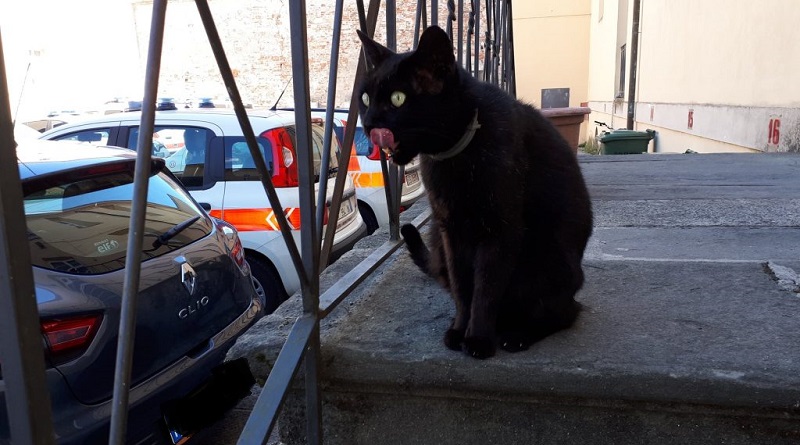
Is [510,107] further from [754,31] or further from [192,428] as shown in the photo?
[754,31]

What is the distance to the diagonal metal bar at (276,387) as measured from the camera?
4.06 feet

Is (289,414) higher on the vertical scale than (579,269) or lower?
lower

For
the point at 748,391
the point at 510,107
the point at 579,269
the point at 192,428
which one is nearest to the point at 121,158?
the point at 192,428

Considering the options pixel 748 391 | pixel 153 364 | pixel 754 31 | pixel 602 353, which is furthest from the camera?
pixel 754 31

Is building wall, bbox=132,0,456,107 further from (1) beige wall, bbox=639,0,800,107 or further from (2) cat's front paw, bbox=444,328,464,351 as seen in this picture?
(2) cat's front paw, bbox=444,328,464,351

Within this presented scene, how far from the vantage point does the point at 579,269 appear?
5.74 ft

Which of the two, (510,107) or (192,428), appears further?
(192,428)

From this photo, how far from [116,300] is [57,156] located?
0.88m

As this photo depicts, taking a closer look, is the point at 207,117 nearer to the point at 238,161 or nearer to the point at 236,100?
the point at 238,161

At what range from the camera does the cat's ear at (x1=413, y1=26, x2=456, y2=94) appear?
1543mm

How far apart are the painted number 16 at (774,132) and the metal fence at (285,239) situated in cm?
493

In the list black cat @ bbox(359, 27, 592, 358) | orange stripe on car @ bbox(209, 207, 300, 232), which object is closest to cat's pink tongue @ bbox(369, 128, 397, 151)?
black cat @ bbox(359, 27, 592, 358)

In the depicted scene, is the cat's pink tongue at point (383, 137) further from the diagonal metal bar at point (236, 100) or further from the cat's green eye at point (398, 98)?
the diagonal metal bar at point (236, 100)

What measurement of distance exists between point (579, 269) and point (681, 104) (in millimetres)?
8861
